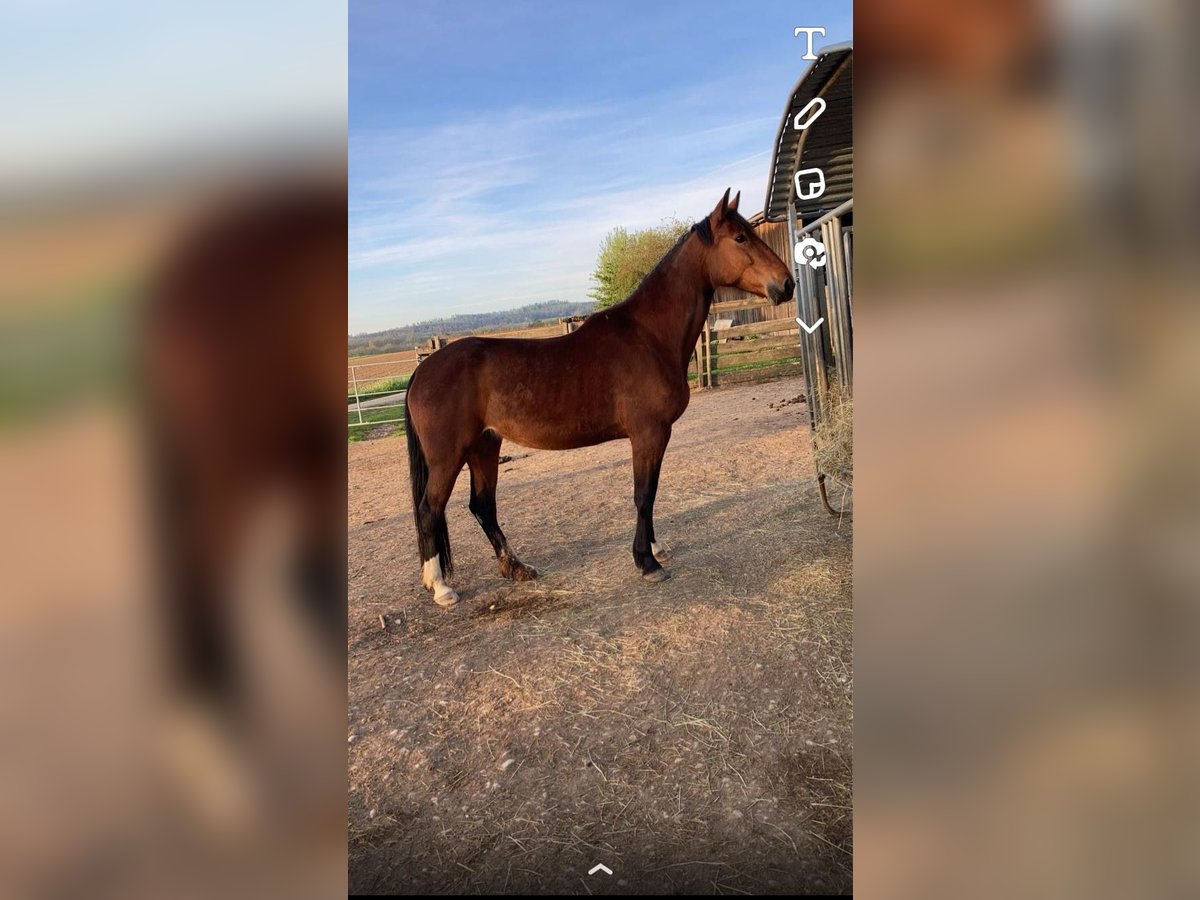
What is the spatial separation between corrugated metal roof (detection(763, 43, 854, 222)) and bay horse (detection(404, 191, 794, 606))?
107cm

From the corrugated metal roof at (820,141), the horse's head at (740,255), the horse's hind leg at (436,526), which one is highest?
the corrugated metal roof at (820,141)

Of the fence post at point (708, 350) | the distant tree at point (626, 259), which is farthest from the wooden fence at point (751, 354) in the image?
the distant tree at point (626, 259)

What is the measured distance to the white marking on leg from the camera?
11.0 feet

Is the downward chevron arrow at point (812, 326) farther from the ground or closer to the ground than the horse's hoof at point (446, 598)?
farther from the ground

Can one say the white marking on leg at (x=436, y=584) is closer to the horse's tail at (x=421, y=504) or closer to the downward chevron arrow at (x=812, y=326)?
the horse's tail at (x=421, y=504)

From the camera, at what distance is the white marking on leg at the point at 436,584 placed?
3344mm

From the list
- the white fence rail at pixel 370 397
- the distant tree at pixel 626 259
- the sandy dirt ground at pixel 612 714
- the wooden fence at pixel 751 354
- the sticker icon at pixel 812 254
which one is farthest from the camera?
the distant tree at pixel 626 259

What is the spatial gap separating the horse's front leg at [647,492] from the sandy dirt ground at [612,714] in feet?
0.41

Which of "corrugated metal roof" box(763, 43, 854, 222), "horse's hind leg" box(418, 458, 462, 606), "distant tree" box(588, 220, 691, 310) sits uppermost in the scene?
"distant tree" box(588, 220, 691, 310)

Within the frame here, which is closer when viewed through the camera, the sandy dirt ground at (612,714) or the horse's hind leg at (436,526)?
the sandy dirt ground at (612,714)

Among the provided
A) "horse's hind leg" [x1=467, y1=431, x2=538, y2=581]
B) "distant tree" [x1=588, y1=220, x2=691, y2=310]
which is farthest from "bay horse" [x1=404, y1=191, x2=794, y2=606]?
"distant tree" [x1=588, y1=220, x2=691, y2=310]
